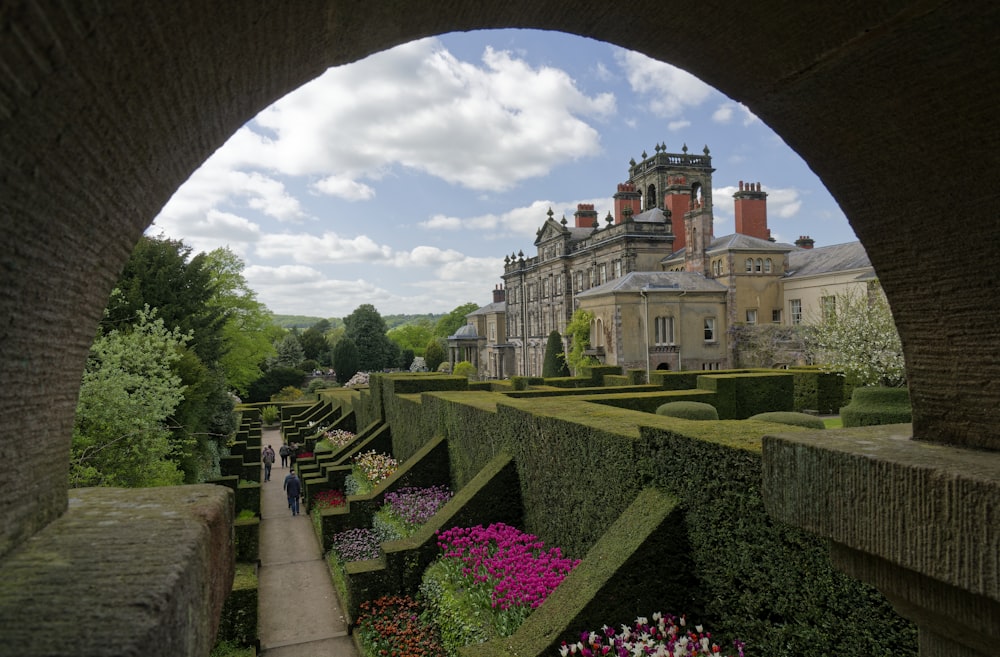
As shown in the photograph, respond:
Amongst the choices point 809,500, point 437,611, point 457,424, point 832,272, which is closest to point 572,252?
point 832,272

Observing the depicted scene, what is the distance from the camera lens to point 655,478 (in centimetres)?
818

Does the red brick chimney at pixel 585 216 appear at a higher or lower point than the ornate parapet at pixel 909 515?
higher

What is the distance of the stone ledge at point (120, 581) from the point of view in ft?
4.76

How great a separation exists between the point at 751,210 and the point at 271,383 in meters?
44.5

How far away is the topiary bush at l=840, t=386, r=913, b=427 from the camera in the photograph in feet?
53.0

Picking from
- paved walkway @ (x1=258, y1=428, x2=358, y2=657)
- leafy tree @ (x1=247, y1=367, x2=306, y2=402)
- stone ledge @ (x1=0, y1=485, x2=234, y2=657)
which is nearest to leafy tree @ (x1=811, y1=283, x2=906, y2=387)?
paved walkway @ (x1=258, y1=428, x2=358, y2=657)

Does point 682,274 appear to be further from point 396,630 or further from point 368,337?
point 368,337

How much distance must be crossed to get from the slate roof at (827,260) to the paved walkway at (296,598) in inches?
1309

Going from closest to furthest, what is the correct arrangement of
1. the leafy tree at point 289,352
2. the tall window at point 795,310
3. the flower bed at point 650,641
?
the flower bed at point 650,641 → the tall window at point 795,310 → the leafy tree at point 289,352

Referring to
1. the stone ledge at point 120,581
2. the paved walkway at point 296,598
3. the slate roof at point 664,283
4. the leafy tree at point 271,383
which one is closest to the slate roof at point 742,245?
Answer: the slate roof at point 664,283

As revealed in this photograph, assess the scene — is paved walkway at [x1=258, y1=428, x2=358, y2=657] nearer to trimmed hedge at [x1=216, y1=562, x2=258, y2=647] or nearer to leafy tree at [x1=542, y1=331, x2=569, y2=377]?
trimmed hedge at [x1=216, y1=562, x2=258, y2=647]

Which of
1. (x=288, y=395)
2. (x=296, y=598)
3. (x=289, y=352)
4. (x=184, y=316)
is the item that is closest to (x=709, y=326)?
(x=184, y=316)

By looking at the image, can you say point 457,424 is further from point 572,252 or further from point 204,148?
point 572,252

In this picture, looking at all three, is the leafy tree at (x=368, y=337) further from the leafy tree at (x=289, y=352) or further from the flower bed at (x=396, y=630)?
the flower bed at (x=396, y=630)
